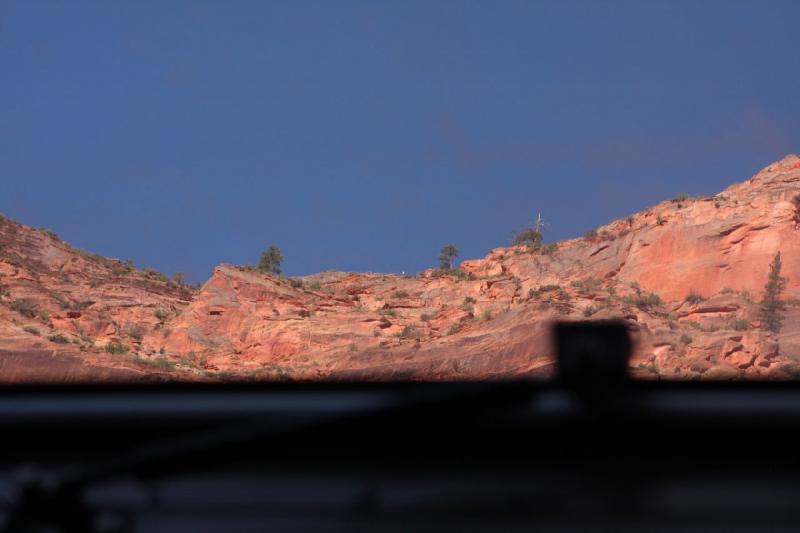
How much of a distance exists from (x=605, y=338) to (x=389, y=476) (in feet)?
1.65

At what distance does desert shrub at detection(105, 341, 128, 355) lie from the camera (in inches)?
1439

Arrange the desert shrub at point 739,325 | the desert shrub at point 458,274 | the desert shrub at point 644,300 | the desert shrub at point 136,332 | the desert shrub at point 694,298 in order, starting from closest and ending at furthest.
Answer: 1. the desert shrub at point 739,325
2. the desert shrub at point 644,300
3. the desert shrub at point 694,298
4. the desert shrub at point 136,332
5. the desert shrub at point 458,274

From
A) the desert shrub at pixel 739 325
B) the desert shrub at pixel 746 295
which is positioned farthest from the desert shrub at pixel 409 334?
the desert shrub at pixel 746 295

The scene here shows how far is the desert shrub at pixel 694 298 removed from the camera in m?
40.1

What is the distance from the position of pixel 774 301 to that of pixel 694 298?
3.22 metres

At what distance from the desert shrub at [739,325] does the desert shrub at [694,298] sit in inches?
142

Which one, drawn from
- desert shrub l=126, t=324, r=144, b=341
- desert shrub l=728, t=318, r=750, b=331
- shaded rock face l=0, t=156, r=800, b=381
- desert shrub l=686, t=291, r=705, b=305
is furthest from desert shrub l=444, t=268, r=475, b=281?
desert shrub l=126, t=324, r=144, b=341

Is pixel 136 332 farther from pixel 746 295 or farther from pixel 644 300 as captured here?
pixel 746 295

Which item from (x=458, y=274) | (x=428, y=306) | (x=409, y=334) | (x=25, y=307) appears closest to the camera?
(x=25, y=307)

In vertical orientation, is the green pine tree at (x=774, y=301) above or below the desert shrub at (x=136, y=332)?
above

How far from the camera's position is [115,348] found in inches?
1455

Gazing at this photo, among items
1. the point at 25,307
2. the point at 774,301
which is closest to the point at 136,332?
the point at 25,307

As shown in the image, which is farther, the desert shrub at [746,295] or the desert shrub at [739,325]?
the desert shrub at [746,295]

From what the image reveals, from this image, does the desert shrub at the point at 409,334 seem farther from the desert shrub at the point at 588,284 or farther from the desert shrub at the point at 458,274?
the desert shrub at the point at 588,284
